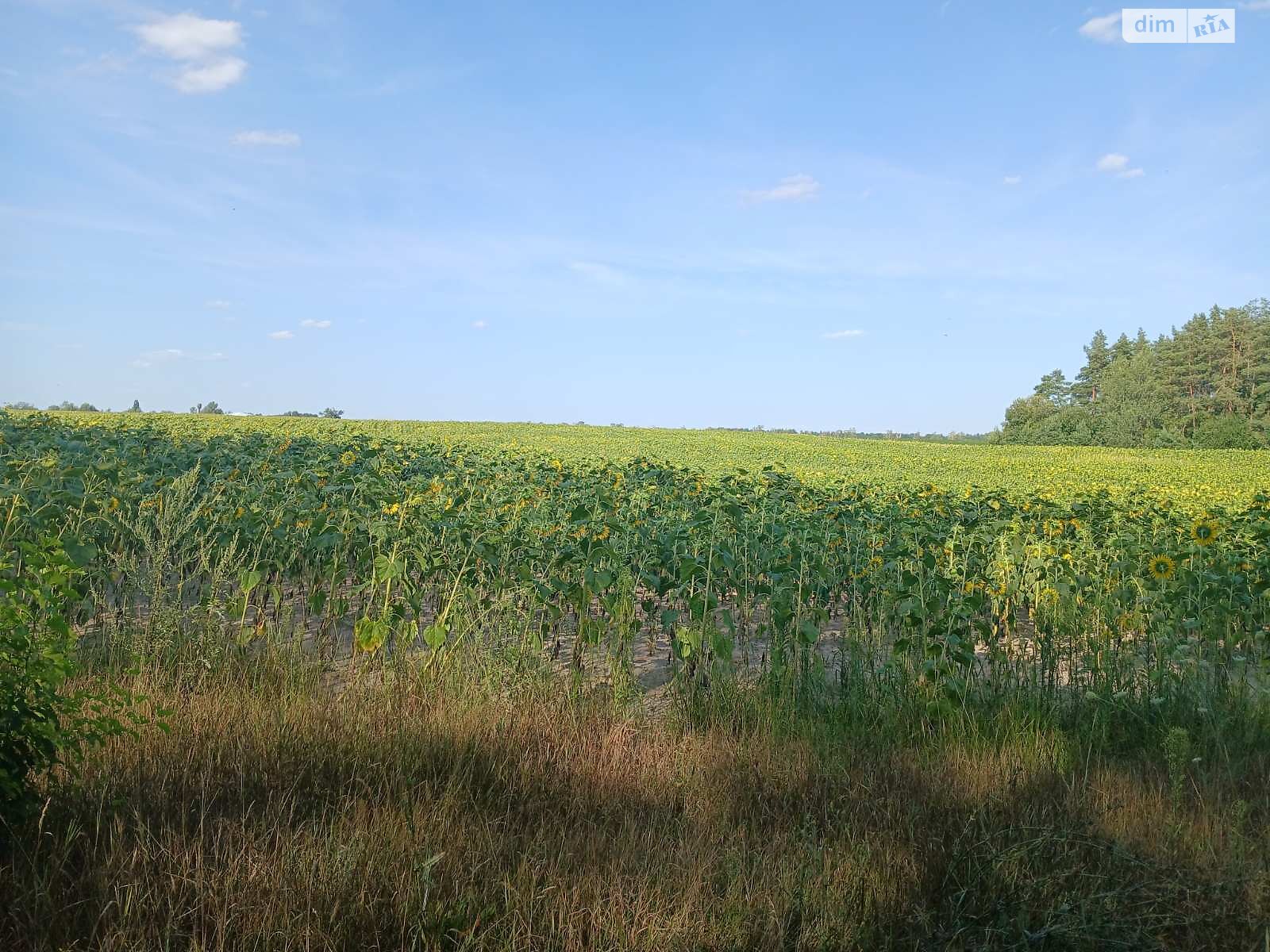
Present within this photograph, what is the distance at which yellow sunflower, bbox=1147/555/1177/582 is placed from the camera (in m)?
5.62

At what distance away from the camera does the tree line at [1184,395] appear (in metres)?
58.7

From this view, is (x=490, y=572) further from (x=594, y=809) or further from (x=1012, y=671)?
(x=1012, y=671)

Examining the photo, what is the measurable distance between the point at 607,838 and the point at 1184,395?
78788 mm

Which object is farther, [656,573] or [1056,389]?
[1056,389]

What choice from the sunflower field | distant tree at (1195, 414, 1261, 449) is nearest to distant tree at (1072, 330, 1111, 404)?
distant tree at (1195, 414, 1261, 449)

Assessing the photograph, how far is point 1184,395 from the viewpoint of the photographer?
6850 centimetres

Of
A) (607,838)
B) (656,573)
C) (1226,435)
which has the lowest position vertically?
(607,838)

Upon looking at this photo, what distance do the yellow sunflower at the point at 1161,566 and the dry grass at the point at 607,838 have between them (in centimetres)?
207

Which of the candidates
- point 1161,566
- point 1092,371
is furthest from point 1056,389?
point 1161,566

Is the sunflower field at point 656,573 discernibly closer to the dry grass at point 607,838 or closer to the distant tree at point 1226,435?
the dry grass at point 607,838

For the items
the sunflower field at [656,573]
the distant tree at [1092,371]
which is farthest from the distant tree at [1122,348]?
the sunflower field at [656,573]

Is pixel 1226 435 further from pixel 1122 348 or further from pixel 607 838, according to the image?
pixel 607 838

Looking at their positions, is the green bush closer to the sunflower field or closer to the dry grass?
the dry grass

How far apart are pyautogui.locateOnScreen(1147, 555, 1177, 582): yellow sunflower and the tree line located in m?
57.1
